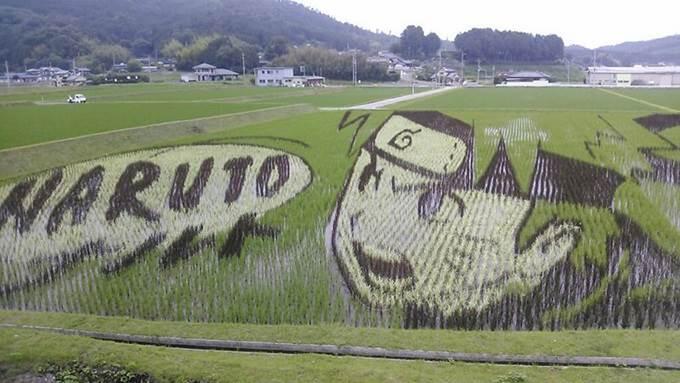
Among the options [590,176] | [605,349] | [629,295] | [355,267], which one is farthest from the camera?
[590,176]

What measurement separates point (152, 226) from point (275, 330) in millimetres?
4745

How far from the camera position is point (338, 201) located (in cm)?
1149

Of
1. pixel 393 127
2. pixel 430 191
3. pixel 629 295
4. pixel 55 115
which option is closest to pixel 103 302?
pixel 629 295

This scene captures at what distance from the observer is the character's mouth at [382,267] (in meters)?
7.57

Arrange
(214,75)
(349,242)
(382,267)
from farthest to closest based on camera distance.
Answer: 1. (214,75)
2. (349,242)
3. (382,267)

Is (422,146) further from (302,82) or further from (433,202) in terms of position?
(302,82)

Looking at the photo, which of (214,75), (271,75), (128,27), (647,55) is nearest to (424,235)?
(271,75)

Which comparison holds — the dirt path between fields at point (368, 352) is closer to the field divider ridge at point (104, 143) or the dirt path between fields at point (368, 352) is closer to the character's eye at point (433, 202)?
the character's eye at point (433, 202)

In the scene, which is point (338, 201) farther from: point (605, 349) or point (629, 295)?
point (605, 349)

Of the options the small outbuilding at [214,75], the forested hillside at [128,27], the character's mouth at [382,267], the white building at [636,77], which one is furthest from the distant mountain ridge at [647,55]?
the character's mouth at [382,267]

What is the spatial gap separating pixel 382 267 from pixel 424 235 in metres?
1.58

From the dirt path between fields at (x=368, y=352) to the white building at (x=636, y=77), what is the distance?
194ft

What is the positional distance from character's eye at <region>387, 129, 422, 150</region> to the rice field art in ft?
2.94

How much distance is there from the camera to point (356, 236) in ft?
30.7
